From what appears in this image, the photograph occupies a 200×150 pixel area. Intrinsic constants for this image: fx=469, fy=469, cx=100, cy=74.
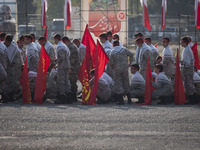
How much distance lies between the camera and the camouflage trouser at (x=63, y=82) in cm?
1228

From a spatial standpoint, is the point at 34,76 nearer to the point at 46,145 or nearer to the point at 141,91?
the point at 141,91

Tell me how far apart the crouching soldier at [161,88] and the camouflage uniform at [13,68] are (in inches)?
145

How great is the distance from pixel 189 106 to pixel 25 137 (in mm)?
5130

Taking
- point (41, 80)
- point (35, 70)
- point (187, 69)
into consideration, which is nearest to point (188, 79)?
point (187, 69)

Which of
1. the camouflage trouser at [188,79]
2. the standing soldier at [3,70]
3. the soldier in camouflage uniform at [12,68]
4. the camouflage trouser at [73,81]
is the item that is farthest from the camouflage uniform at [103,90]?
the standing soldier at [3,70]

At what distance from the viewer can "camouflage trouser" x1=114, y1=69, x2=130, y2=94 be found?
12.0 m

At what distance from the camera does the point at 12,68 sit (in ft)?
Result: 41.7

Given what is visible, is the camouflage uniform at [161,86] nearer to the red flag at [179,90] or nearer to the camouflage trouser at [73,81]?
the red flag at [179,90]

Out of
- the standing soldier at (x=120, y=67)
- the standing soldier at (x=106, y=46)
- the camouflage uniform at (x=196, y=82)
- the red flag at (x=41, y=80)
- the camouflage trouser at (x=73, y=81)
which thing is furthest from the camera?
the standing soldier at (x=106, y=46)

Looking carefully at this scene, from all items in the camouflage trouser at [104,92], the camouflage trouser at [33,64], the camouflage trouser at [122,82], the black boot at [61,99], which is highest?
the camouflage trouser at [33,64]

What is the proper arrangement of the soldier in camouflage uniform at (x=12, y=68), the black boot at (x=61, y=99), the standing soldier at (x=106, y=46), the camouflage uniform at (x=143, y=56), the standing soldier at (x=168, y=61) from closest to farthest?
the black boot at (x=61, y=99) < the soldier in camouflage uniform at (x=12, y=68) < the camouflage uniform at (x=143, y=56) < the standing soldier at (x=168, y=61) < the standing soldier at (x=106, y=46)

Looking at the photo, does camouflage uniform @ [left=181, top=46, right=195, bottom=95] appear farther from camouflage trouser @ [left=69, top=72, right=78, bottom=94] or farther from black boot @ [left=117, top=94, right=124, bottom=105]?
camouflage trouser @ [left=69, top=72, right=78, bottom=94]

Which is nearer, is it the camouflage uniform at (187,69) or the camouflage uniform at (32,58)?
the camouflage uniform at (187,69)

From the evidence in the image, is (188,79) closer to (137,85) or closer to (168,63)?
(137,85)
